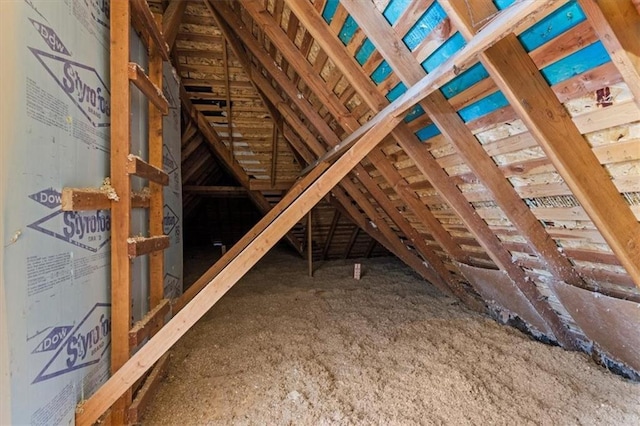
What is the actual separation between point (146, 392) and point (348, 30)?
221 centimetres

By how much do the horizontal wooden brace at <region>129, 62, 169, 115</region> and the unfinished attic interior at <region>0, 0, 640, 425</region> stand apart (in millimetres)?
14

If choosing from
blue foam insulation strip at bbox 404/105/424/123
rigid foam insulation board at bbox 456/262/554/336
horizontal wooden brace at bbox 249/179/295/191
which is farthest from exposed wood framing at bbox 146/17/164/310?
horizontal wooden brace at bbox 249/179/295/191

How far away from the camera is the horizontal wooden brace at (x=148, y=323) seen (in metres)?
1.59

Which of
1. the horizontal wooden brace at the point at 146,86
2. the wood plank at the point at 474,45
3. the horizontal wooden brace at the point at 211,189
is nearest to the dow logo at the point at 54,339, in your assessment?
the horizontal wooden brace at the point at 146,86

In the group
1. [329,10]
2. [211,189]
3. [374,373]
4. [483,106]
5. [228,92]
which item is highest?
[228,92]

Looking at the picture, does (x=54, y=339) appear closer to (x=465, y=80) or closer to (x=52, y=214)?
(x=52, y=214)

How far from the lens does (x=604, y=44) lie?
38.6 inches

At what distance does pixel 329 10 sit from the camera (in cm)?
189

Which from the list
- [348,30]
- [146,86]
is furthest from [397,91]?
[146,86]

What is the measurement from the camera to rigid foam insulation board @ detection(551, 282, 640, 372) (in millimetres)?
1828

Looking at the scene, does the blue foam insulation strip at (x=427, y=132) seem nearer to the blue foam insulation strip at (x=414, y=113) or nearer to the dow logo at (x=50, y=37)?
the blue foam insulation strip at (x=414, y=113)

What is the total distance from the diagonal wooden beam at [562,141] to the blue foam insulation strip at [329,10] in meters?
0.86

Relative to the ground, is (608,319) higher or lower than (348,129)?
lower

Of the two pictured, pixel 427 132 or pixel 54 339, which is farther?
pixel 427 132
